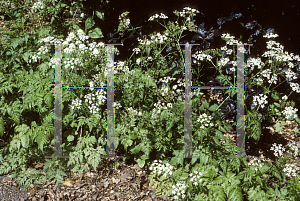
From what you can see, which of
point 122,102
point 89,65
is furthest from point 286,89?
point 89,65

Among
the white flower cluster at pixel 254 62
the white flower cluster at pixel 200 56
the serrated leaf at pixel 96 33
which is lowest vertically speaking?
the white flower cluster at pixel 254 62

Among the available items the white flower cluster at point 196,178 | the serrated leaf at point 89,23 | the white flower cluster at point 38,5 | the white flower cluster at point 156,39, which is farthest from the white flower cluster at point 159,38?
the white flower cluster at point 38,5

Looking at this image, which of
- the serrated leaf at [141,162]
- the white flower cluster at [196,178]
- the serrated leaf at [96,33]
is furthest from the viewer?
the serrated leaf at [96,33]

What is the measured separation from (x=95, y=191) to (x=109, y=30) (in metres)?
2.92

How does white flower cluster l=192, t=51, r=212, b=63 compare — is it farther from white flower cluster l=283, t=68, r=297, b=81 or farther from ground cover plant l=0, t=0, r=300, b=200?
white flower cluster l=283, t=68, r=297, b=81

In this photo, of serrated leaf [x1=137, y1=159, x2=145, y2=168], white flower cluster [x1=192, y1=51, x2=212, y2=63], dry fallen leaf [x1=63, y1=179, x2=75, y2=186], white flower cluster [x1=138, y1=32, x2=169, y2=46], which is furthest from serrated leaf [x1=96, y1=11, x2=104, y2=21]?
dry fallen leaf [x1=63, y1=179, x2=75, y2=186]

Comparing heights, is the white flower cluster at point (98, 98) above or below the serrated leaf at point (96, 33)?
below

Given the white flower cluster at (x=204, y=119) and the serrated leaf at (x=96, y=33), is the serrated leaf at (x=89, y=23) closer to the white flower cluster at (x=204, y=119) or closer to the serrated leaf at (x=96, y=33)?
the serrated leaf at (x=96, y=33)

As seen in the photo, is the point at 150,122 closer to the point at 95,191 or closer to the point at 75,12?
the point at 95,191

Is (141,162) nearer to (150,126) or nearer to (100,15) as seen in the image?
(150,126)

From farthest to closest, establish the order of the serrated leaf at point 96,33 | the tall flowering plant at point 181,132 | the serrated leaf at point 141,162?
1. the serrated leaf at point 96,33
2. the serrated leaf at point 141,162
3. the tall flowering plant at point 181,132

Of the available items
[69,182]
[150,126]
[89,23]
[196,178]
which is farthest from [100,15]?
[196,178]

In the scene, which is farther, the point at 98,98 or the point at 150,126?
the point at 150,126

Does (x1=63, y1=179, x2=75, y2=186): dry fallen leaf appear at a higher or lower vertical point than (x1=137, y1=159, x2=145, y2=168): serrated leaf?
lower
